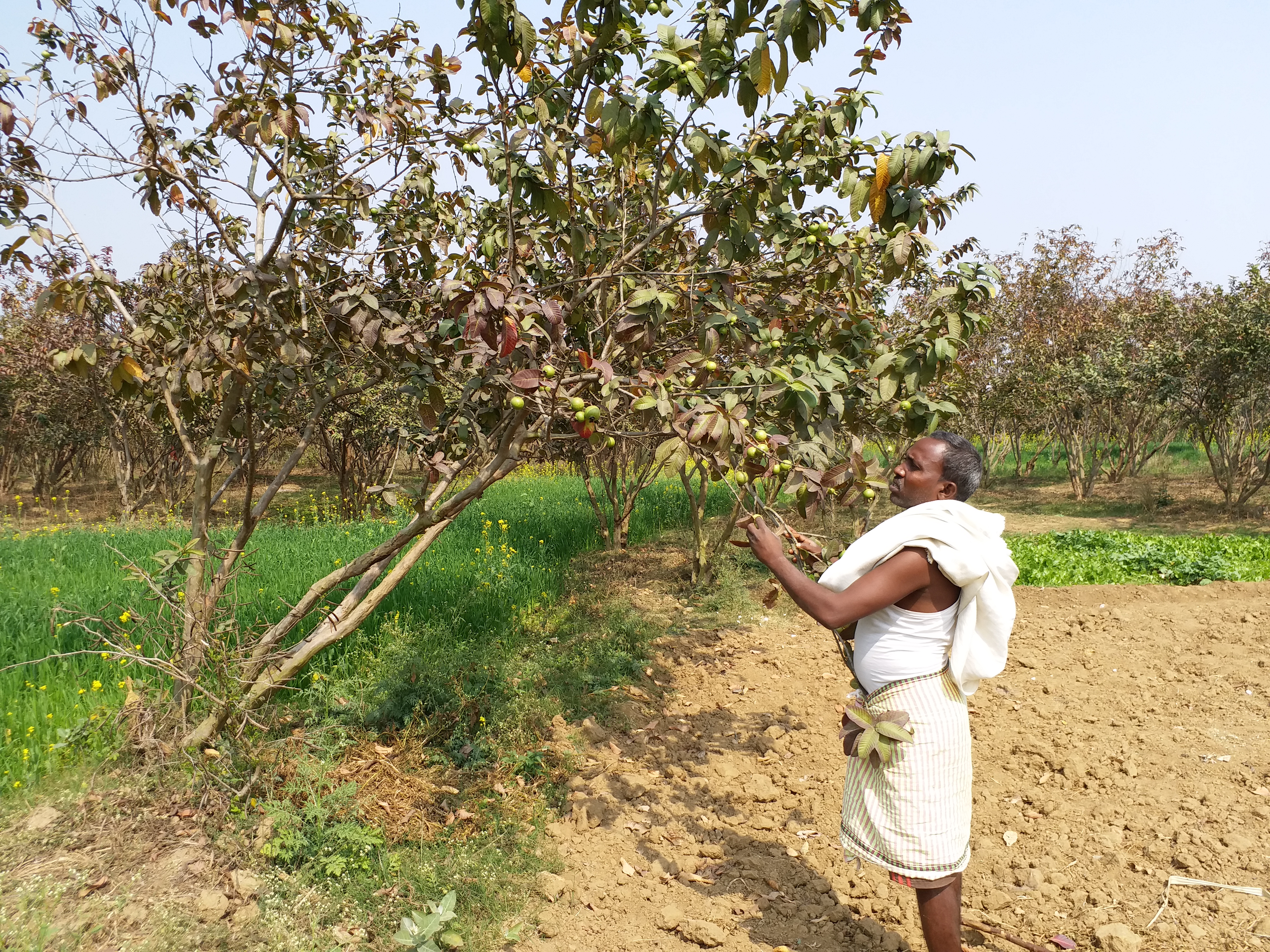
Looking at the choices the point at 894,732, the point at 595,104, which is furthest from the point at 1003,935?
the point at 595,104

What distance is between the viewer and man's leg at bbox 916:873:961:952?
214cm

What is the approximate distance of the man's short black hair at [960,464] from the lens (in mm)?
2150

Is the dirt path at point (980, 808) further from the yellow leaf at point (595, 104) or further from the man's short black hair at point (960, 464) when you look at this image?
the yellow leaf at point (595, 104)

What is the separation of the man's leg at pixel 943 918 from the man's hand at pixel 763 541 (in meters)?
1.06

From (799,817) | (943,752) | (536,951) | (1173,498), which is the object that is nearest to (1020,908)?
(799,817)

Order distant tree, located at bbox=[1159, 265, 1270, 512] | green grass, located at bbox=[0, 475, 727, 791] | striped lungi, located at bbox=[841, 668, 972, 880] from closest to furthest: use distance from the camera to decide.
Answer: striped lungi, located at bbox=[841, 668, 972, 880] → green grass, located at bbox=[0, 475, 727, 791] → distant tree, located at bbox=[1159, 265, 1270, 512]

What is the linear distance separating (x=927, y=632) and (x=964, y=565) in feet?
0.80

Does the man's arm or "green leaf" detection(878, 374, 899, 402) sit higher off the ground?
"green leaf" detection(878, 374, 899, 402)

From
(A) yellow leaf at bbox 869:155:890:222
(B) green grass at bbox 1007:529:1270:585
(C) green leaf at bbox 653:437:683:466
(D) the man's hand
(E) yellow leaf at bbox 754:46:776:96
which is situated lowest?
(B) green grass at bbox 1007:529:1270:585

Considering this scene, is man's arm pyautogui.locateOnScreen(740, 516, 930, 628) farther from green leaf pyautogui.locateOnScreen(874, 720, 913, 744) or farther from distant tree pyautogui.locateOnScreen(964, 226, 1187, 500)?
distant tree pyautogui.locateOnScreen(964, 226, 1187, 500)

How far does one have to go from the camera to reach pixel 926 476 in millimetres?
2162

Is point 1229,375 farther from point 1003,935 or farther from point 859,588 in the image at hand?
point 859,588

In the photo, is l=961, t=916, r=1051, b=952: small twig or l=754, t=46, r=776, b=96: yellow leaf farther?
l=961, t=916, r=1051, b=952: small twig

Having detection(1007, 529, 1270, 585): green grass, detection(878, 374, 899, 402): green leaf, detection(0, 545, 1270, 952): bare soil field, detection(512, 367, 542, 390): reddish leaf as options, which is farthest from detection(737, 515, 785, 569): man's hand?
detection(1007, 529, 1270, 585): green grass
